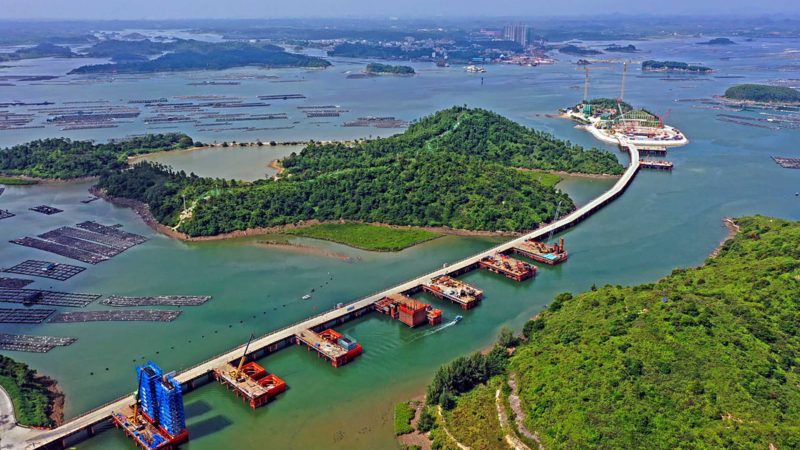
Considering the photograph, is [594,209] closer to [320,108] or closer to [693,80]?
[320,108]

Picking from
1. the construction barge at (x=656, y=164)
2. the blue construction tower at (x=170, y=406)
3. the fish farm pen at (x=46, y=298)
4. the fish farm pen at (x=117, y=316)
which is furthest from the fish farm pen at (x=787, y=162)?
the fish farm pen at (x=46, y=298)

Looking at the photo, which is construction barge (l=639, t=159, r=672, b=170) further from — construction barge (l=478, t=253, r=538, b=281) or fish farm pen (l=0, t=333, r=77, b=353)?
fish farm pen (l=0, t=333, r=77, b=353)

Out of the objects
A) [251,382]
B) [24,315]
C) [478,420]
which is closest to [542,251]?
[478,420]

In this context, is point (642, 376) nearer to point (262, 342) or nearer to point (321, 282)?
point (262, 342)

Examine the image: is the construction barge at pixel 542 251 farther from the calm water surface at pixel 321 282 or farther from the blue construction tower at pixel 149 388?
the blue construction tower at pixel 149 388

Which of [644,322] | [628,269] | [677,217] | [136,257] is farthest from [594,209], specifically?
[136,257]

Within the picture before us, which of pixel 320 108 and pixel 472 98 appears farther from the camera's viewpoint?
pixel 472 98
